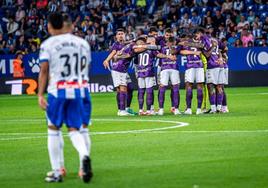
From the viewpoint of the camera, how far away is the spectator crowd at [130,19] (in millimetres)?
40406

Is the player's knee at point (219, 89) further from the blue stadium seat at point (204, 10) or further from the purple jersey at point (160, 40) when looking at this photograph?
the blue stadium seat at point (204, 10)

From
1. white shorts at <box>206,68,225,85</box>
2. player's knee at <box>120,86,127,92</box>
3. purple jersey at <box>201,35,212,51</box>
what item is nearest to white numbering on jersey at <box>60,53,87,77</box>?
purple jersey at <box>201,35,212,51</box>

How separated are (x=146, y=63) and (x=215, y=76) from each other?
198 cm

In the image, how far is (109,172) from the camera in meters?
13.3

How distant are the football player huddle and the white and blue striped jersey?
42.6 feet

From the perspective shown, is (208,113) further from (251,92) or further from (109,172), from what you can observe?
(109,172)

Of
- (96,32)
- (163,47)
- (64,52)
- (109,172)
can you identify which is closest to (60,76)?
(64,52)

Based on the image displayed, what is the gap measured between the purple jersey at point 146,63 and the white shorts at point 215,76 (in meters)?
1.62

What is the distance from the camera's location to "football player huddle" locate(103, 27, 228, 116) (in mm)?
25531

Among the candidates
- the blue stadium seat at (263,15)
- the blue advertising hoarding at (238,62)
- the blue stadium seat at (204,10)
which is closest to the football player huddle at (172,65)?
the blue advertising hoarding at (238,62)

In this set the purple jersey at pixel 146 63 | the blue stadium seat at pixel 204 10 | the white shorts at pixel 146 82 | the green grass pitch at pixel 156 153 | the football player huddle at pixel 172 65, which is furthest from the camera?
the blue stadium seat at pixel 204 10

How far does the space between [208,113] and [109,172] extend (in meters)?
12.8

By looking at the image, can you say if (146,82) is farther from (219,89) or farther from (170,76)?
(219,89)

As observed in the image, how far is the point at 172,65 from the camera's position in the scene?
25656 mm
